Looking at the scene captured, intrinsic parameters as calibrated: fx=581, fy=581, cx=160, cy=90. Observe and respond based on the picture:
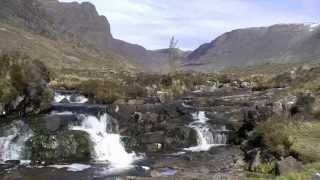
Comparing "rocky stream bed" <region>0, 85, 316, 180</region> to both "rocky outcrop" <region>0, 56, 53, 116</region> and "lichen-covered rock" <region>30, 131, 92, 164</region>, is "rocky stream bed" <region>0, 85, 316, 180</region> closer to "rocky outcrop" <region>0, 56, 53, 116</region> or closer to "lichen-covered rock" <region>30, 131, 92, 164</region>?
"lichen-covered rock" <region>30, 131, 92, 164</region>

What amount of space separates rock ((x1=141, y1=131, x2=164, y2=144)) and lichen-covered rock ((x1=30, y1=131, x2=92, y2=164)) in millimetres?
4738

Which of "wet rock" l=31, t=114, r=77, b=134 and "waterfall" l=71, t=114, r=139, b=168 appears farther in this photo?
"wet rock" l=31, t=114, r=77, b=134

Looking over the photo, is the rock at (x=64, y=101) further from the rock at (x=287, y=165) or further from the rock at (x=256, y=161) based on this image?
the rock at (x=287, y=165)

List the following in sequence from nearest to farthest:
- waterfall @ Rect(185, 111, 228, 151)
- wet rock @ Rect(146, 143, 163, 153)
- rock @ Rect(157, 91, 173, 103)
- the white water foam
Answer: the white water foam → wet rock @ Rect(146, 143, 163, 153) → waterfall @ Rect(185, 111, 228, 151) → rock @ Rect(157, 91, 173, 103)

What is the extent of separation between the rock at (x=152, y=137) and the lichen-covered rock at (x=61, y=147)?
187 inches

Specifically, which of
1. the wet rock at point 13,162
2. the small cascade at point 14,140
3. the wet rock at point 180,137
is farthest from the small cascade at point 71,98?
the wet rock at point 13,162

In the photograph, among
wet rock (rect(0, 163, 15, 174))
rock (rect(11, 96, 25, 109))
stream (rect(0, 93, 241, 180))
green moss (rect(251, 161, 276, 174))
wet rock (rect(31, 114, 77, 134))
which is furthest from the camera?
rock (rect(11, 96, 25, 109))

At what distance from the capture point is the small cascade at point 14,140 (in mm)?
36969

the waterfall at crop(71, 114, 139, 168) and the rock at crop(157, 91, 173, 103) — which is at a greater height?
the rock at crop(157, 91, 173, 103)

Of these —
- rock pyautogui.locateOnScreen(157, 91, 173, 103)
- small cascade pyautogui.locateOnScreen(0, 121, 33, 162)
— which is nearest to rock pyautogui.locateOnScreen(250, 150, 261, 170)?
small cascade pyautogui.locateOnScreen(0, 121, 33, 162)

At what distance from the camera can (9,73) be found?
45875 millimetres

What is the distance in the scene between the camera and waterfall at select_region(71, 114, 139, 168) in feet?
122

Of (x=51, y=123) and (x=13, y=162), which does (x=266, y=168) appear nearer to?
(x=13, y=162)

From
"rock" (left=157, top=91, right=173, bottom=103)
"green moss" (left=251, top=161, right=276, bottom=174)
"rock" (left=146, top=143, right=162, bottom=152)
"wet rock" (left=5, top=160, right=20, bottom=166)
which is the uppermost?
"rock" (left=157, top=91, right=173, bottom=103)
